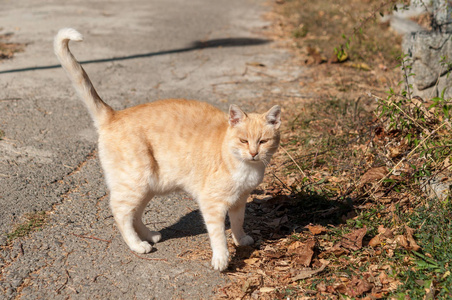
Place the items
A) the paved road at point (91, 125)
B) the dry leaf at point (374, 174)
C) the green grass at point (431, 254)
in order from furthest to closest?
the dry leaf at point (374, 174) < the paved road at point (91, 125) < the green grass at point (431, 254)

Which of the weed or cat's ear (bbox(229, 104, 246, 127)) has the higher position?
cat's ear (bbox(229, 104, 246, 127))

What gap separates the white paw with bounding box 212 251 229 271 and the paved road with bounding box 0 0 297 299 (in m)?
0.10

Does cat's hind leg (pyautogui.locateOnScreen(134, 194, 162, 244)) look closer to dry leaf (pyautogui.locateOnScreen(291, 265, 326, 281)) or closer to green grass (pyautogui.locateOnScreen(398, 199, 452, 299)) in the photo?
dry leaf (pyautogui.locateOnScreen(291, 265, 326, 281))

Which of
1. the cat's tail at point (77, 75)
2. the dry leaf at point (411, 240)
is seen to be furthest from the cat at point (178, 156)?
the dry leaf at point (411, 240)

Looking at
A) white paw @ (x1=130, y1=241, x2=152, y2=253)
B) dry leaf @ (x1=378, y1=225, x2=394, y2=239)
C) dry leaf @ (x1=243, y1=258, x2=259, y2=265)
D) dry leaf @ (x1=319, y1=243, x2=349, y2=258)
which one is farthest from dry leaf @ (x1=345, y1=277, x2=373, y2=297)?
white paw @ (x1=130, y1=241, x2=152, y2=253)

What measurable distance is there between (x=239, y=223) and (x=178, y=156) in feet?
2.56

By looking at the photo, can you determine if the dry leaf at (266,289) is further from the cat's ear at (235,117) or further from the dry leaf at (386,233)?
the cat's ear at (235,117)

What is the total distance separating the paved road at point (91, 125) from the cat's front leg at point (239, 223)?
0.95ft

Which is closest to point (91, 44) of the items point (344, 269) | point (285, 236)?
point (285, 236)

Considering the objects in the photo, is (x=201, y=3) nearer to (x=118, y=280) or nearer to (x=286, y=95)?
(x=286, y=95)

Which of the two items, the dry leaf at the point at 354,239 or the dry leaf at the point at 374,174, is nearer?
the dry leaf at the point at 354,239

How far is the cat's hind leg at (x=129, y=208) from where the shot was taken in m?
3.74

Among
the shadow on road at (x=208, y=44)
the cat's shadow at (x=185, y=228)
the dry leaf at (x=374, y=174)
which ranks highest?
the dry leaf at (x=374, y=174)

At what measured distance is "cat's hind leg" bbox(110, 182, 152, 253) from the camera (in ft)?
12.3
